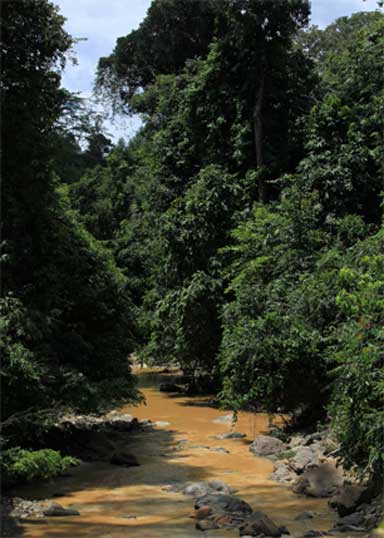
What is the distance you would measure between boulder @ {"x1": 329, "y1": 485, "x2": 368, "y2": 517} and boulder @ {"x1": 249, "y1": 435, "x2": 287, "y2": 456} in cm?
368

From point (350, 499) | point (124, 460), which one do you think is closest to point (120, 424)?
point (124, 460)

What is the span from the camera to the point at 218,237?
18.2 m

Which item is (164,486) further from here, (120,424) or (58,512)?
(120,424)

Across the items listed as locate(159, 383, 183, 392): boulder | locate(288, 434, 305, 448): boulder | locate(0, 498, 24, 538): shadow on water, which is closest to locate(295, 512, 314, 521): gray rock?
locate(0, 498, 24, 538): shadow on water

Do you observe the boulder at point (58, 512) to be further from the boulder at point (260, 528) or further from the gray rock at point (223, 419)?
the gray rock at point (223, 419)

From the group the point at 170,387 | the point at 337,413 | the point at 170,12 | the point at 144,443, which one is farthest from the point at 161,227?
the point at 170,12

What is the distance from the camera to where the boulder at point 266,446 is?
39.3 feet

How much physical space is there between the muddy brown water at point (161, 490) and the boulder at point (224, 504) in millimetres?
232

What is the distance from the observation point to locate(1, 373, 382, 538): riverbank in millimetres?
7766

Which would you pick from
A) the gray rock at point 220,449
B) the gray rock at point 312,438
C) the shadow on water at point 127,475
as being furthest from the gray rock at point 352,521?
the gray rock at point 220,449

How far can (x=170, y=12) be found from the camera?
2633 cm

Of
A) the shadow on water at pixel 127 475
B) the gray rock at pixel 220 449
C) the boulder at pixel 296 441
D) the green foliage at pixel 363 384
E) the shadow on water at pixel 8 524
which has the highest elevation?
the green foliage at pixel 363 384

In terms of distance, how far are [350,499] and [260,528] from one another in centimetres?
143

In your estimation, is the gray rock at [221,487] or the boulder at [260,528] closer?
the boulder at [260,528]
